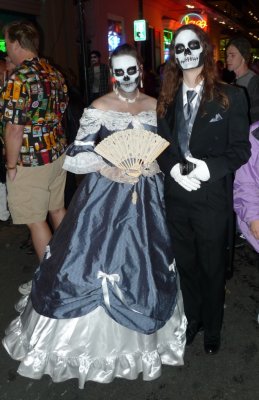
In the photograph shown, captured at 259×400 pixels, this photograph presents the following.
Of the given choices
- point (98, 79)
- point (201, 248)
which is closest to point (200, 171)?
point (201, 248)

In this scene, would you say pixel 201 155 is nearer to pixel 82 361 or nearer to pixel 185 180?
pixel 185 180

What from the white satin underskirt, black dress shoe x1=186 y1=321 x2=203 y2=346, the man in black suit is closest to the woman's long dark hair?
the man in black suit

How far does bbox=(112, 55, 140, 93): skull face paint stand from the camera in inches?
79.5

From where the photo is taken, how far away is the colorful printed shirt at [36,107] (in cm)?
237

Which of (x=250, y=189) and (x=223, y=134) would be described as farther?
(x=250, y=189)

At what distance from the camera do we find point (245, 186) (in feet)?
6.75

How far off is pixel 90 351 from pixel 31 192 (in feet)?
3.92

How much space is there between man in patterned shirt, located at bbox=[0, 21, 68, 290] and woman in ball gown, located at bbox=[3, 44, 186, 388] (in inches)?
22.4

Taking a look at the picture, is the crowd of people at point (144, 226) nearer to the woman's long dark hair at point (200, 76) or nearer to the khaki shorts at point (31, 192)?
the woman's long dark hair at point (200, 76)

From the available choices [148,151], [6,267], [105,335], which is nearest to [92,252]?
[105,335]

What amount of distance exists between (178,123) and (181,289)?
38.3 inches

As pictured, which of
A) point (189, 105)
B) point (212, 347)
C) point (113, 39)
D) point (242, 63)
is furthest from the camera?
point (113, 39)

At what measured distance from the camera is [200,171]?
180 centimetres

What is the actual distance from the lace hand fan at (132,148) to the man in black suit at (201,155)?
0.30ft
